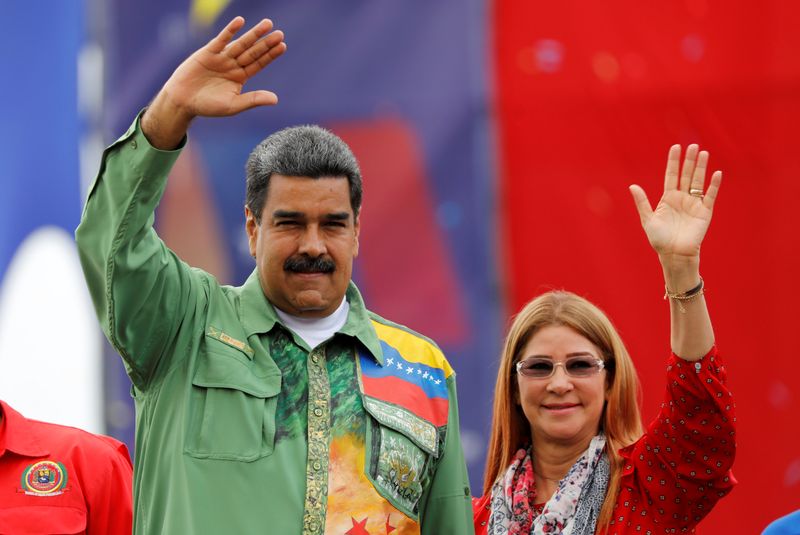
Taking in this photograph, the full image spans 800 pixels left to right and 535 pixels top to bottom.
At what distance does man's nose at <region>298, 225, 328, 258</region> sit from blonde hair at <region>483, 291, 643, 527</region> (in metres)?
0.74

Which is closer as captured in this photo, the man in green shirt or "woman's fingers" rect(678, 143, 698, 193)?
the man in green shirt

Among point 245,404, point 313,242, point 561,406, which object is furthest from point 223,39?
point 561,406

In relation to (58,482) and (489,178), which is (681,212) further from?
(489,178)

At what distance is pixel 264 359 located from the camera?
290 centimetres

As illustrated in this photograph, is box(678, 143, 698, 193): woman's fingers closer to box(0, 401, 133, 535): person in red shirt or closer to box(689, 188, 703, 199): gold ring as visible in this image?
box(689, 188, 703, 199): gold ring

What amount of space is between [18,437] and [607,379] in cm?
147

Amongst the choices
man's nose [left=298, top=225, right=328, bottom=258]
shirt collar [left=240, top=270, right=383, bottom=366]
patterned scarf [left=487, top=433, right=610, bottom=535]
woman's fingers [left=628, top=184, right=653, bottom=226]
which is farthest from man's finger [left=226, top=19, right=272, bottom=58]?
patterned scarf [left=487, top=433, right=610, bottom=535]

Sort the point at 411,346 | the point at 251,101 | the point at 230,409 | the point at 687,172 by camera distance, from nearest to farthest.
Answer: the point at 251,101 < the point at 230,409 < the point at 687,172 < the point at 411,346

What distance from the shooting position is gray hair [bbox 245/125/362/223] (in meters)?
2.91

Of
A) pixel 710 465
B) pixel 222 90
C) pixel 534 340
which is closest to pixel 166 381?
pixel 222 90

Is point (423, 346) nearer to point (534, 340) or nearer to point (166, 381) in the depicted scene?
point (534, 340)

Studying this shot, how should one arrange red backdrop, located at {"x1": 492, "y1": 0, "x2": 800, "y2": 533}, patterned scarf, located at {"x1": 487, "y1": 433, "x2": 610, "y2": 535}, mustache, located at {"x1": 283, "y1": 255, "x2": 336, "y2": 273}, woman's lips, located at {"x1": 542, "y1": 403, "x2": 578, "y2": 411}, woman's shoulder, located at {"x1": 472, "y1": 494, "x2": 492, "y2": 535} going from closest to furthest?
→ mustache, located at {"x1": 283, "y1": 255, "x2": 336, "y2": 273} → patterned scarf, located at {"x1": 487, "y1": 433, "x2": 610, "y2": 535} → woman's lips, located at {"x1": 542, "y1": 403, "x2": 578, "y2": 411} → woman's shoulder, located at {"x1": 472, "y1": 494, "x2": 492, "y2": 535} → red backdrop, located at {"x1": 492, "y1": 0, "x2": 800, "y2": 533}

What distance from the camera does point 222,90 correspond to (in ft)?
8.72

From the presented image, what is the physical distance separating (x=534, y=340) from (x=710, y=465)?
0.60 metres
